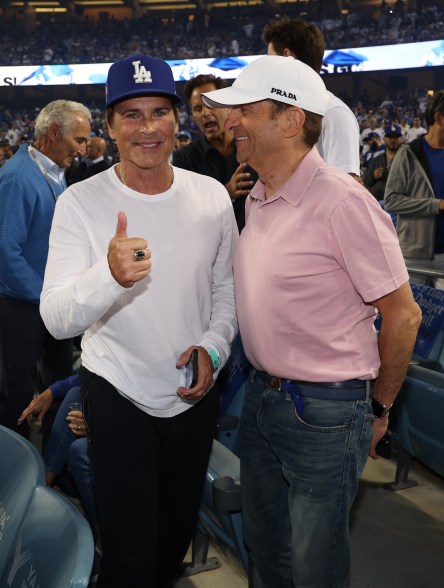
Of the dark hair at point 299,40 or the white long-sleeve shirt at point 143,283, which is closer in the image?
the white long-sleeve shirt at point 143,283

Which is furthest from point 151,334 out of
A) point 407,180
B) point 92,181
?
point 407,180

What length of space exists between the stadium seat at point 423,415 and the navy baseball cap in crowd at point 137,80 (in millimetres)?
1376

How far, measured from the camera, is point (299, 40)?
2500 mm

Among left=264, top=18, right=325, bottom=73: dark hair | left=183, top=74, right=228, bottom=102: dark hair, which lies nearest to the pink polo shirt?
left=264, top=18, right=325, bottom=73: dark hair

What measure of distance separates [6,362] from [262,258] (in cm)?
195

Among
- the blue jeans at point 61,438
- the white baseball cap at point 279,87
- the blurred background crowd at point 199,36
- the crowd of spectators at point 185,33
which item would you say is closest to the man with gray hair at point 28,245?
the blue jeans at point 61,438

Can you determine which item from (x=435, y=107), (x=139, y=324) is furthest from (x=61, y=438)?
(x=435, y=107)

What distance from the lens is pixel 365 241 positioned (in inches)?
56.4

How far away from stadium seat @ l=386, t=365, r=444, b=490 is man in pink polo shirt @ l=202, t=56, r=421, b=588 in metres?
0.87

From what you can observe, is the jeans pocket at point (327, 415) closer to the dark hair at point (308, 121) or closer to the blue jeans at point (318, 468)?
the blue jeans at point (318, 468)

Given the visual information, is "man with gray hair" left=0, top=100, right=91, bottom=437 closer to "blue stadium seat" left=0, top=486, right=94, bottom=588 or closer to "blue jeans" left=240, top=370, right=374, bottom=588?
"blue jeans" left=240, top=370, right=374, bottom=588

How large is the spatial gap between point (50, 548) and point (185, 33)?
29503 mm

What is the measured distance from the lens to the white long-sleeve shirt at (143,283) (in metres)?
1.64

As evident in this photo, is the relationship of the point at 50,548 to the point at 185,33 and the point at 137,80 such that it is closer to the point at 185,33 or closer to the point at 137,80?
the point at 137,80
